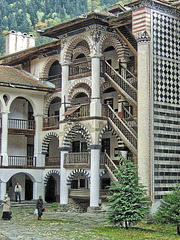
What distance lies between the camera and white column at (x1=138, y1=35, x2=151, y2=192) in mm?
26266

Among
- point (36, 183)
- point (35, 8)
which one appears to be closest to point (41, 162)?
point (36, 183)

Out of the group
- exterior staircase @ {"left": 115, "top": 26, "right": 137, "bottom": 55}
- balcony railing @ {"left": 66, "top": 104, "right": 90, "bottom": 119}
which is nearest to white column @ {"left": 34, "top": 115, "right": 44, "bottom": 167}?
balcony railing @ {"left": 66, "top": 104, "right": 90, "bottom": 119}

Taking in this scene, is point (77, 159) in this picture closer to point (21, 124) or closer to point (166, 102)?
point (21, 124)

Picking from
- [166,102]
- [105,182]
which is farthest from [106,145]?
[166,102]

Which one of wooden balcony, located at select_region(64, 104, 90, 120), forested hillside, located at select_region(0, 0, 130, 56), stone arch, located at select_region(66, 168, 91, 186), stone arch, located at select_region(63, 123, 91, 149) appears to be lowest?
stone arch, located at select_region(66, 168, 91, 186)

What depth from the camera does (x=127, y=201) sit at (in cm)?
2198

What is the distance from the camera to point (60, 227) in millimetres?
22812

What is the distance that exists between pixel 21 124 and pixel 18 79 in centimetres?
291

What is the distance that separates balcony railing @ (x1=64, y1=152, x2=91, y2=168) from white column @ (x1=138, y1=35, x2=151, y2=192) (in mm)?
4533

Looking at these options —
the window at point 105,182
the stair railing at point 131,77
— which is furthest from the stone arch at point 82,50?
the window at point 105,182

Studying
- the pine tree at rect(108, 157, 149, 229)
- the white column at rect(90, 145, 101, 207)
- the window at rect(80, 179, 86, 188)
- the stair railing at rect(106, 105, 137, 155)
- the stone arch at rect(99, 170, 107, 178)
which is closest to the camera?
the pine tree at rect(108, 157, 149, 229)

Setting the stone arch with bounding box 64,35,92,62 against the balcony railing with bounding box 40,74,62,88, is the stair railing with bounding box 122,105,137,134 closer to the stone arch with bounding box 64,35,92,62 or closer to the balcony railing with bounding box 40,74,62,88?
the stone arch with bounding box 64,35,92,62

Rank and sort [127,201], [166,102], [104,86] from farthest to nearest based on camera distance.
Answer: [104,86] → [166,102] → [127,201]

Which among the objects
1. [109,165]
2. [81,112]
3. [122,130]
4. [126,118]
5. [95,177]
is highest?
[81,112]
